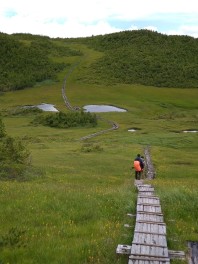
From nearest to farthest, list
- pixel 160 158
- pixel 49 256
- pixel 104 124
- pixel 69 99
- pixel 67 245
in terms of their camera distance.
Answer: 1. pixel 49 256
2. pixel 67 245
3. pixel 160 158
4. pixel 104 124
5. pixel 69 99

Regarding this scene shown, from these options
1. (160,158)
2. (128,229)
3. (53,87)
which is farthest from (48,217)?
(53,87)

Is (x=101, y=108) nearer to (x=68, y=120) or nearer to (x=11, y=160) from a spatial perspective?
(x=68, y=120)

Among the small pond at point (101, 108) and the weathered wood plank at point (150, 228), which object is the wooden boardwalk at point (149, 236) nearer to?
the weathered wood plank at point (150, 228)

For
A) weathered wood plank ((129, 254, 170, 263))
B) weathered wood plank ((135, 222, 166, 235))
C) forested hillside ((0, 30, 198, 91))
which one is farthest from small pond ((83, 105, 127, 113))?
weathered wood plank ((129, 254, 170, 263))

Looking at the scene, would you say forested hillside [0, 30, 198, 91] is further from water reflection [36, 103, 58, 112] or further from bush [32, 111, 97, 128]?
bush [32, 111, 97, 128]

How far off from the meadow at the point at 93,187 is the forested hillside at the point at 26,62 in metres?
32.4

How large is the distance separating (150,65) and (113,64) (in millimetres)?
14991

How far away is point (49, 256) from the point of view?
11.1m

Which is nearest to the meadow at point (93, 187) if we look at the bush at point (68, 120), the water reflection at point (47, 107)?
the water reflection at point (47, 107)

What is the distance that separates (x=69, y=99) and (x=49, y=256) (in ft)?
357

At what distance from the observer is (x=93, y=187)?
80.2 feet

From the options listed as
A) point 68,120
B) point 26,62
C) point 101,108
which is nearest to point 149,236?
point 68,120

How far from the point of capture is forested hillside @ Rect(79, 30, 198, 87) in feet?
503

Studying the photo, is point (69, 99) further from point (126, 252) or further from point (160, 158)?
point (126, 252)
